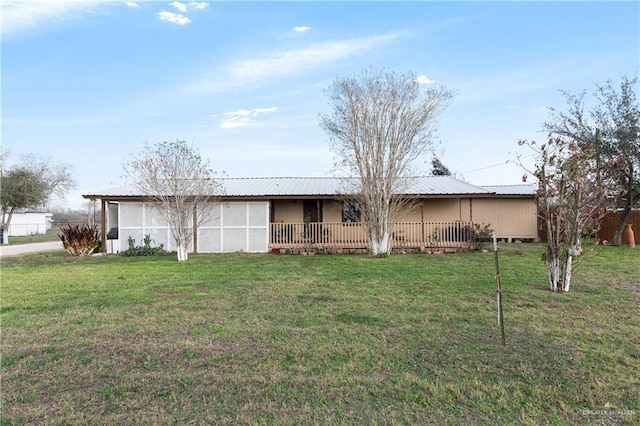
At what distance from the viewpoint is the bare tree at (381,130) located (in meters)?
13.6

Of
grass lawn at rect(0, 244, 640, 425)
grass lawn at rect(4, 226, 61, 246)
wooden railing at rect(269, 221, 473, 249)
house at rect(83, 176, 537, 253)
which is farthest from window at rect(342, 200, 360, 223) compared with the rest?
grass lawn at rect(4, 226, 61, 246)

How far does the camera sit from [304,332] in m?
4.85

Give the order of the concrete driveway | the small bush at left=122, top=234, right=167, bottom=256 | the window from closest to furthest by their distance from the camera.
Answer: the small bush at left=122, top=234, right=167, bottom=256 < the window < the concrete driveway

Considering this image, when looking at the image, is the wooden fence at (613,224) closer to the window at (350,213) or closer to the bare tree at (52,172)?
the window at (350,213)

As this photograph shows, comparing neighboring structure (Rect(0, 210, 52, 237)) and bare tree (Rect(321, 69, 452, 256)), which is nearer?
bare tree (Rect(321, 69, 452, 256))

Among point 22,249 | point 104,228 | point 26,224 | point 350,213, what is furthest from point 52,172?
point 350,213

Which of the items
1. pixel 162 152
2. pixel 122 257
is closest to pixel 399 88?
pixel 162 152

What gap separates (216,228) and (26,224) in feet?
91.8

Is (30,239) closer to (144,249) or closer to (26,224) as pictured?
(26,224)

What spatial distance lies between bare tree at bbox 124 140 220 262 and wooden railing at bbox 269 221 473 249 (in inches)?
146

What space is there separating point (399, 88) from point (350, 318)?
10226 mm

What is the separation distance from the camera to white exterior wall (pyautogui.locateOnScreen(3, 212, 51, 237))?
33.6 m

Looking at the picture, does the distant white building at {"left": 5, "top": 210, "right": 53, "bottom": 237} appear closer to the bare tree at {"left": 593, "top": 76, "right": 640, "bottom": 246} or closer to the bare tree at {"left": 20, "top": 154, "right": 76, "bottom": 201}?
the bare tree at {"left": 20, "top": 154, "right": 76, "bottom": 201}

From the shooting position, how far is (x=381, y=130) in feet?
45.0
